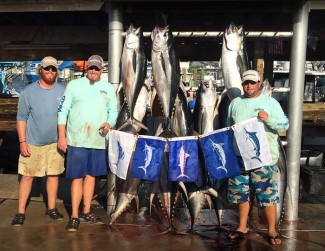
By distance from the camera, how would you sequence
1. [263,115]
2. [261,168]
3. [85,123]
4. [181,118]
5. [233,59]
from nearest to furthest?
[263,115], [261,168], [85,123], [233,59], [181,118]

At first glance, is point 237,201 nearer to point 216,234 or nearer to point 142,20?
point 216,234

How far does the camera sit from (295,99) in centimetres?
446

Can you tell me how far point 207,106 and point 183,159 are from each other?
0.62m

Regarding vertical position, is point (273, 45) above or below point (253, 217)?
above

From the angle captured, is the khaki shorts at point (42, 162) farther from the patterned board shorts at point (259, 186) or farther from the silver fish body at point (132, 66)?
the patterned board shorts at point (259, 186)

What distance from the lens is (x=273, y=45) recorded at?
603cm

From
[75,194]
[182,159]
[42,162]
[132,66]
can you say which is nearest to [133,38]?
[132,66]

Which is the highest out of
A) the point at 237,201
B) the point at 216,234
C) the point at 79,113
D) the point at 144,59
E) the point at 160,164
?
the point at 144,59

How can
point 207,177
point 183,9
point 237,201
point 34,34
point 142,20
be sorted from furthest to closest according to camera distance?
point 34,34
point 142,20
point 183,9
point 207,177
point 237,201

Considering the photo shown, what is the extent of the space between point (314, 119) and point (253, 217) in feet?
11.3

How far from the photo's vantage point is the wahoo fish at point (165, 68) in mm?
4129

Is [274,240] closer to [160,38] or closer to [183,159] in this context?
[183,159]

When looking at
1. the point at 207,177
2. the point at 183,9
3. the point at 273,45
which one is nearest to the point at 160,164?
the point at 207,177

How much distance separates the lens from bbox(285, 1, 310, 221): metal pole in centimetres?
440
